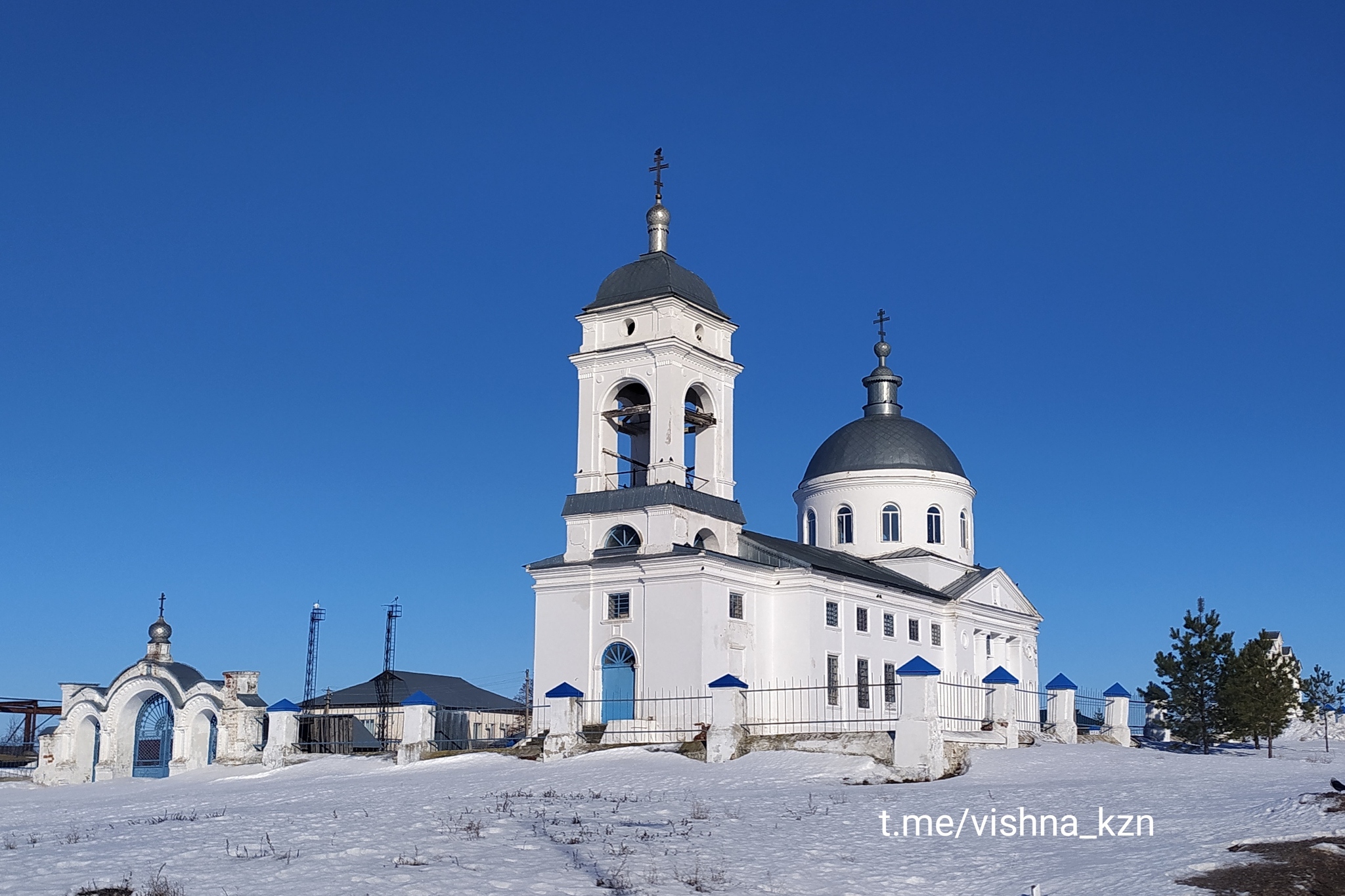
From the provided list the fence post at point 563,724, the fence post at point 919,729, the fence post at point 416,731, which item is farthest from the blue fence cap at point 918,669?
the fence post at point 416,731

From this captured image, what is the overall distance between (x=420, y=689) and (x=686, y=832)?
2960 cm

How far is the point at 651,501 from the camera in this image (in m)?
32.1

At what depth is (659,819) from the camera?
55.3ft

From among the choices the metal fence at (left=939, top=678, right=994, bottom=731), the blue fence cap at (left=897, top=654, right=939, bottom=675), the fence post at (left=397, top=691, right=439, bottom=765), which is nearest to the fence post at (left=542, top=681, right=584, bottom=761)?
the fence post at (left=397, top=691, right=439, bottom=765)

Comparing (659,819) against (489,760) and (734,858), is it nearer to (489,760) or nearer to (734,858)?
(734,858)

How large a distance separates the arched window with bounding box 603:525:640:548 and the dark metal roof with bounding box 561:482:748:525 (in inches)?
21.5

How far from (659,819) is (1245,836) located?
662 cm

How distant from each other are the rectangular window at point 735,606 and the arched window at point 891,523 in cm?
1080

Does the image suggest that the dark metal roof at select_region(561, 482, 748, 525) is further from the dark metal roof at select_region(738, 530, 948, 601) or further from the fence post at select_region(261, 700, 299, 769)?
the fence post at select_region(261, 700, 299, 769)

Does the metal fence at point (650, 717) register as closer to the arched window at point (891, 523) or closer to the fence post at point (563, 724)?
the fence post at point (563, 724)

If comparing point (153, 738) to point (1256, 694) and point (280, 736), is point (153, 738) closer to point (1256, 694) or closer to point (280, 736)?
point (280, 736)

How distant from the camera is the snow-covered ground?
12.8 meters

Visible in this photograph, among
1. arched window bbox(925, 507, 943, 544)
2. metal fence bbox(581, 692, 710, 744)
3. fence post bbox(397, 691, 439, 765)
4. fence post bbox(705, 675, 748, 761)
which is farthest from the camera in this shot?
arched window bbox(925, 507, 943, 544)

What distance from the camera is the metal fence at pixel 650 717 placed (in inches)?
1169
